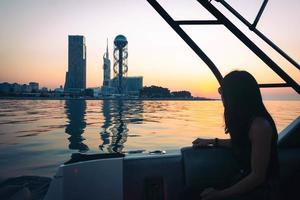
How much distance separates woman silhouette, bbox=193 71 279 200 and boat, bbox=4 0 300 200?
0.54 m

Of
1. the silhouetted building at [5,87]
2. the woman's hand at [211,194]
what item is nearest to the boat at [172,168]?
the woman's hand at [211,194]

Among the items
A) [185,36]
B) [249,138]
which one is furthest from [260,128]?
[185,36]

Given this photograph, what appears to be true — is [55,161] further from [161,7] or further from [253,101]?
[253,101]

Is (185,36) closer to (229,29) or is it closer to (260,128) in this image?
(229,29)

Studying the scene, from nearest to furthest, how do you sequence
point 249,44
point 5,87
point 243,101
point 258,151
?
point 258,151 → point 243,101 → point 249,44 → point 5,87

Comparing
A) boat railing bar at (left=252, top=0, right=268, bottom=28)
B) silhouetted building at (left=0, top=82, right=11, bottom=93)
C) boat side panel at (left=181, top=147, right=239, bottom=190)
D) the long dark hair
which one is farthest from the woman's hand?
silhouetted building at (left=0, top=82, right=11, bottom=93)

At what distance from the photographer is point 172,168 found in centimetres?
289

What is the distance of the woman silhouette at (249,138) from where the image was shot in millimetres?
1929

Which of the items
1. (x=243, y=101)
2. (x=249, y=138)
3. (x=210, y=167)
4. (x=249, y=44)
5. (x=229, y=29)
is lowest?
(x=210, y=167)

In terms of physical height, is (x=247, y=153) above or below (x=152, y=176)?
above

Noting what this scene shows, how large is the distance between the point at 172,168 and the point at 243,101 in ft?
3.58

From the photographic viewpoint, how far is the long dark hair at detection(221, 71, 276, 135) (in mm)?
2033

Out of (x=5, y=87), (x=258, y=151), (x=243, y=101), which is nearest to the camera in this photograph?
(x=258, y=151)

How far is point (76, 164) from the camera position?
9.13 ft
